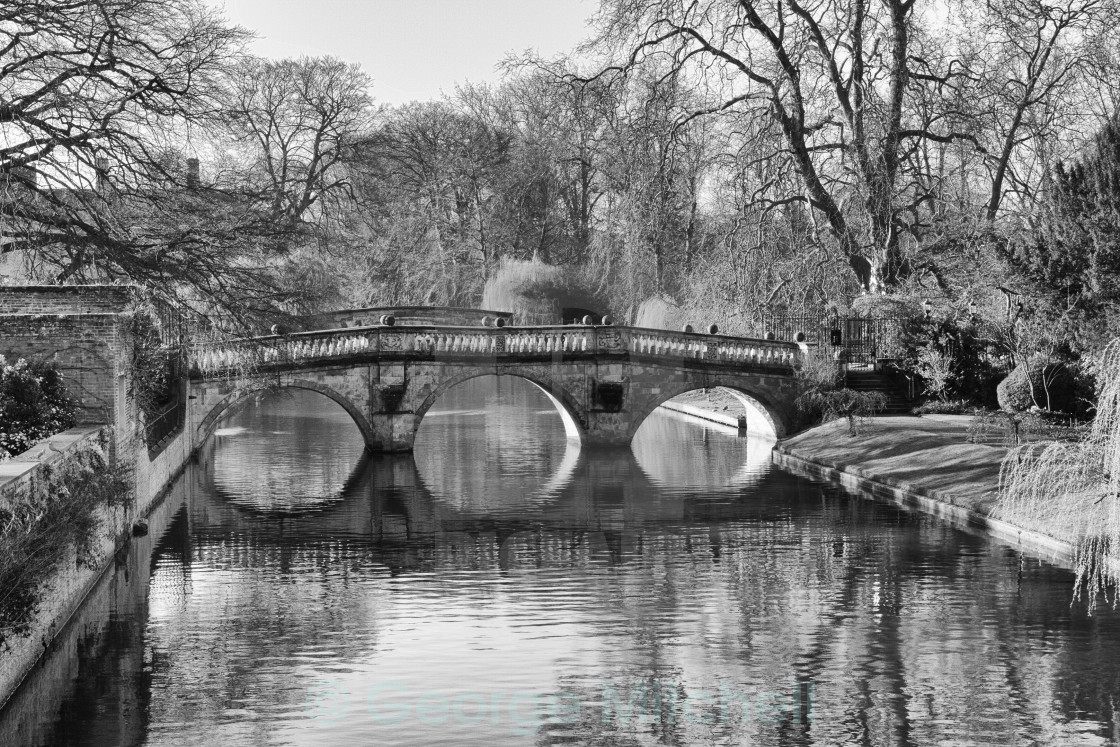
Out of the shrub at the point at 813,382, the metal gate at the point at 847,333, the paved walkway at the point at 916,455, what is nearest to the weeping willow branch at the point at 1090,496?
the paved walkway at the point at 916,455

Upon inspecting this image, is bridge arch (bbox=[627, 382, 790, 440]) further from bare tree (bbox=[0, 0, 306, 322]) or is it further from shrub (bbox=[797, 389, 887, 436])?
bare tree (bbox=[0, 0, 306, 322])

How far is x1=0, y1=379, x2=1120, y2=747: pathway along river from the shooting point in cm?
1087

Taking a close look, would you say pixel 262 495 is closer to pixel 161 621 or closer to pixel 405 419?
pixel 405 419

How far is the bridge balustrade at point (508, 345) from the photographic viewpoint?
29.9m

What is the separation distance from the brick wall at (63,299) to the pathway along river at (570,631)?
348cm

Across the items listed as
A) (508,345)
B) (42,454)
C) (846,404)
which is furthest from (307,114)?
(42,454)

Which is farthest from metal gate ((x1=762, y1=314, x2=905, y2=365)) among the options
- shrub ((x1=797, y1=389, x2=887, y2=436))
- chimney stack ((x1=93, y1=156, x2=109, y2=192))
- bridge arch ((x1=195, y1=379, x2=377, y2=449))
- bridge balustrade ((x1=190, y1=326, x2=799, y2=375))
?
chimney stack ((x1=93, y1=156, x2=109, y2=192))

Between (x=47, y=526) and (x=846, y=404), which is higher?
(x=846, y=404)

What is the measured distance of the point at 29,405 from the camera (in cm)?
1619

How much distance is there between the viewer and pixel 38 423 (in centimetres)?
1636

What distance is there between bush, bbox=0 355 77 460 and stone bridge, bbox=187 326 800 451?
12.4 metres

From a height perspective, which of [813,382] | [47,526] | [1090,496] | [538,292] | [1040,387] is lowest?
[1090,496]

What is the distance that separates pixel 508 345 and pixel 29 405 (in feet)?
54.1

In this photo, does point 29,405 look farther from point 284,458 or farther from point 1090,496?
point 284,458
